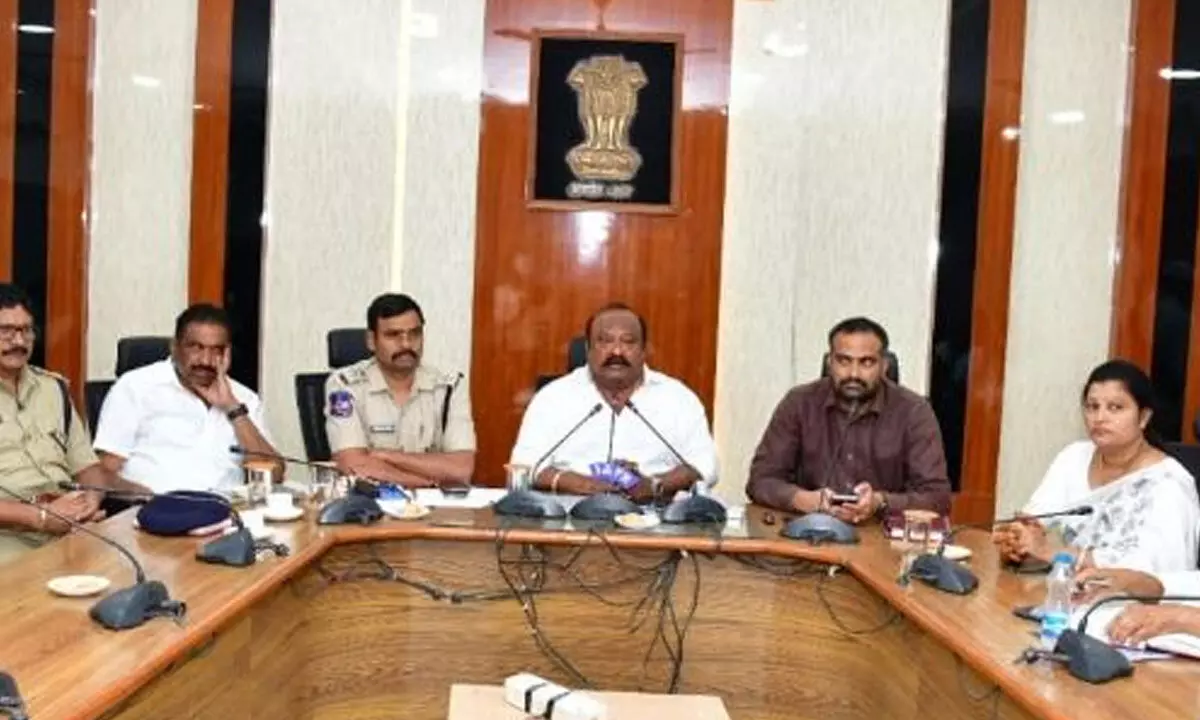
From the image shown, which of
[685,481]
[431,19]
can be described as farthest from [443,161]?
[685,481]

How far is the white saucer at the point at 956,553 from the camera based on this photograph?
3100mm

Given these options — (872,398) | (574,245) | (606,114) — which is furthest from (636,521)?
(606,114)

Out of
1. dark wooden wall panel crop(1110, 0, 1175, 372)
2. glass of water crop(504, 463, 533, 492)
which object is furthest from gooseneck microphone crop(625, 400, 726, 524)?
dark wooden wall panel crop(1110, 0, 1175, 372)

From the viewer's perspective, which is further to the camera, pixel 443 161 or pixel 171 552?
pixel 443 161

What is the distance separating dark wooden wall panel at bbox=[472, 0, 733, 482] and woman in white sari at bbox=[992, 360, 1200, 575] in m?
2.26

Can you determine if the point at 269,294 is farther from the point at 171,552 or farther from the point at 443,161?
the point at 171,552

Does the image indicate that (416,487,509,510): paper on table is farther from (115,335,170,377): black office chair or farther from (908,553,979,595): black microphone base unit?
(908,553,979,595): black microphone base unit

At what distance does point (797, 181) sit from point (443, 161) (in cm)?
136

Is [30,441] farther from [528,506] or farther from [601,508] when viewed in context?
[601,508]

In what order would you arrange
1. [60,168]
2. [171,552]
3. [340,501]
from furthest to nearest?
[60,168] < [340,501] < [171,552]

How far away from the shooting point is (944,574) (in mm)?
2803

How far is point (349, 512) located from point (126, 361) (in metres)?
1.23

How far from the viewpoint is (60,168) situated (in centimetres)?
518

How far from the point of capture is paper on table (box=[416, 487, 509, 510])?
11.7 ft
